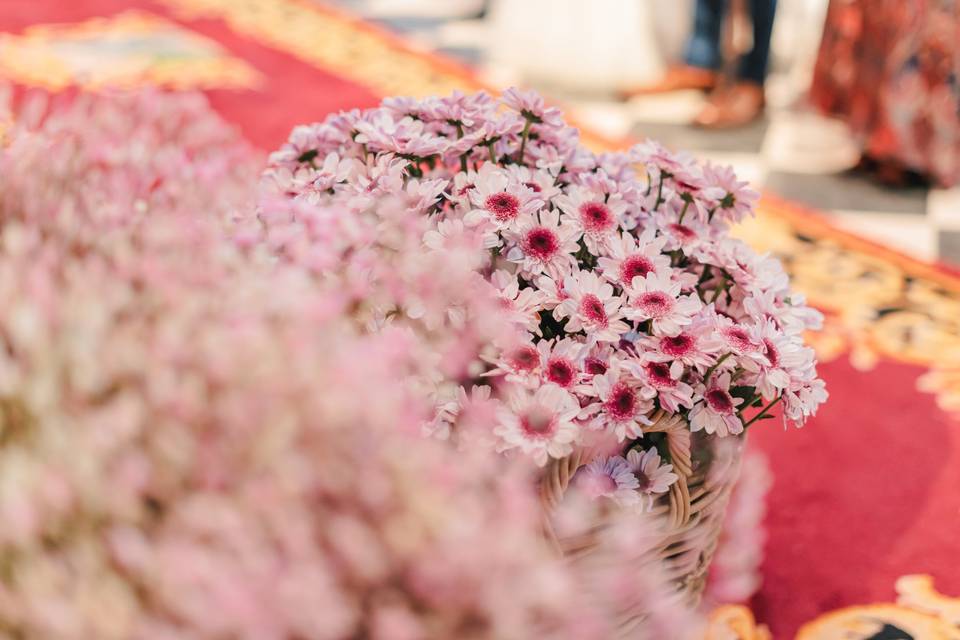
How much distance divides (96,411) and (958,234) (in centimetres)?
226

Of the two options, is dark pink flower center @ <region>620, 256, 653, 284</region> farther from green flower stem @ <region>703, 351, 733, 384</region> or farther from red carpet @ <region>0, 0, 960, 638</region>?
red carpet @ <region>0, 0, 960, 638</region>

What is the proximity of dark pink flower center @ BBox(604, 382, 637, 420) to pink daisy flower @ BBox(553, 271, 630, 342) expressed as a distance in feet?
0.14

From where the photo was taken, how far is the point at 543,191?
2.61ft

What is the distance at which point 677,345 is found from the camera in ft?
2.35

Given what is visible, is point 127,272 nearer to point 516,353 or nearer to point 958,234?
point 516,353

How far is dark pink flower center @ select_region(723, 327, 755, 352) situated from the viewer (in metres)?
0.73

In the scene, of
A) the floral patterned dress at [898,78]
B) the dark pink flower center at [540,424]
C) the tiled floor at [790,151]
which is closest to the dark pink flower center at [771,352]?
the dark pink flower center at [540,424]

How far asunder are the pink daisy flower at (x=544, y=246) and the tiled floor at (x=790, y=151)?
157 centimetres

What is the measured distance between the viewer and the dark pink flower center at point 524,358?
2.24 ft

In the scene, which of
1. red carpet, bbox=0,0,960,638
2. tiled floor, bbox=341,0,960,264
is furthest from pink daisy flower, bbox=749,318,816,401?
tiled floor, bbox=341,0,960,264

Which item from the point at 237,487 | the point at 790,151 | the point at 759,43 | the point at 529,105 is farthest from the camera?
the point at 759,43

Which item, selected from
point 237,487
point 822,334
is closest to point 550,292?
point 237,487

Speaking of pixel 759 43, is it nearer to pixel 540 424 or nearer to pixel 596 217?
pixel 596 217

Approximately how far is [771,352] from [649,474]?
0.15 meters
